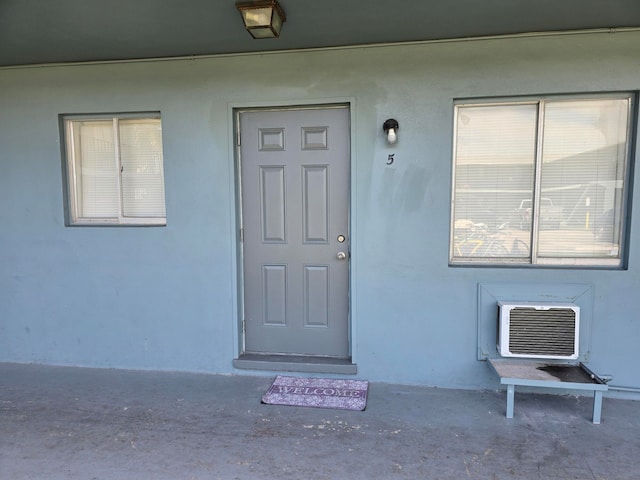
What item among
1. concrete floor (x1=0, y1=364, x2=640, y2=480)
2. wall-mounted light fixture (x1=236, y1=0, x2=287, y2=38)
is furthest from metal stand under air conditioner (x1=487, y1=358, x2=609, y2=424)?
wall-mounted light fixture (x1=236, y1=0, x2=287, y2=38)

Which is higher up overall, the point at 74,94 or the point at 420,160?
the point at 74,94

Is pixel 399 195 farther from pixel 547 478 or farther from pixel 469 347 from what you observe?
pixel 547 478

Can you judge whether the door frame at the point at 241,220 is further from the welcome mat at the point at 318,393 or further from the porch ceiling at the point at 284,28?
the porch ceiling at the point at 284,28

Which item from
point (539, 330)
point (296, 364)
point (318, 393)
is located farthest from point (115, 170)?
point (539, 330)

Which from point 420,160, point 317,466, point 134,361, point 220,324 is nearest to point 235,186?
point 220,324

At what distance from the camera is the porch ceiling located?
2383 mm

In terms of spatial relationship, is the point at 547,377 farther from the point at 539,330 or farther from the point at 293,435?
the point at 293,435

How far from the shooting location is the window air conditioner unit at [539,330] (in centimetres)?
282

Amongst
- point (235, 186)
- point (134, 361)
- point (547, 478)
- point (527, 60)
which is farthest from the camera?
point (134, 361)

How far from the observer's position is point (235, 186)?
10.6ft

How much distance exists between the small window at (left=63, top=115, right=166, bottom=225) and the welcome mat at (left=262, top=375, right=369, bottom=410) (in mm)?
1786

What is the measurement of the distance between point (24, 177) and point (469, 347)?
416cm

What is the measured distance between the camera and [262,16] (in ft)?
7.70

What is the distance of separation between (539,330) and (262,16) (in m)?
2.95
